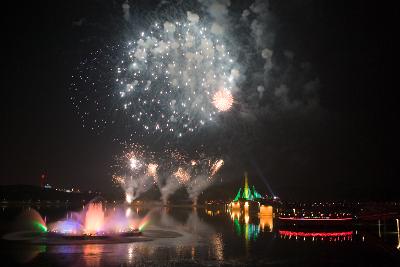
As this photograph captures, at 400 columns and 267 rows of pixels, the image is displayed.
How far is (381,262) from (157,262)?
12220 mm

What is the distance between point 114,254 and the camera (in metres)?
26.6

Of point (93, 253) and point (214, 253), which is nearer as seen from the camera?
point (93, 253)

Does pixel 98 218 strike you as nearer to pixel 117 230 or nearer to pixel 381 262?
pixel 117 230

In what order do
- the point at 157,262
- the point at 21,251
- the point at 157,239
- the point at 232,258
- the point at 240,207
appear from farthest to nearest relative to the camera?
the point at 240,207 < the point at 157,239 < the point at 21,251 < the point at 232,258 < the point at 157,262

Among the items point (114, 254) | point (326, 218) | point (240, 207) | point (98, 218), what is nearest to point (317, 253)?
point (114, 254)

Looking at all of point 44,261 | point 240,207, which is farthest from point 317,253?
point 240,207

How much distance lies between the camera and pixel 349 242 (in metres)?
35.1

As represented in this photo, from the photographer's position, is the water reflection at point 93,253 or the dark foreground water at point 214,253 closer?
the water reflection at point 93,253

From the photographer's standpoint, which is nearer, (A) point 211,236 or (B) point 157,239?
(B) point 157,239

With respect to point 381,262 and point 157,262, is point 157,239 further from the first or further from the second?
point 381,262

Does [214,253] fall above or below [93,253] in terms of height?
below

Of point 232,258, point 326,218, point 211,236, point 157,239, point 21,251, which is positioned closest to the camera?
point 232,258

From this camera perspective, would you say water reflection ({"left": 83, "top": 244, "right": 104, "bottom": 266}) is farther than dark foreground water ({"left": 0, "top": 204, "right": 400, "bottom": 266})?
No

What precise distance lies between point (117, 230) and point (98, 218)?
40.3 ft
